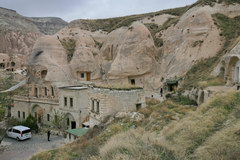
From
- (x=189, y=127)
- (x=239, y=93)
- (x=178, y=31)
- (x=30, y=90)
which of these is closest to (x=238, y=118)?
(x=189, y=127)

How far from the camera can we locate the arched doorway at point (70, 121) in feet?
89.2

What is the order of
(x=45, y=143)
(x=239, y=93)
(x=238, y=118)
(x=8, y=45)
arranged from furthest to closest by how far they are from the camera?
1. (x=8, y=45)
2. (x=45, y=143)
3. (x=239, y=93)
4. (x=238, y=118)

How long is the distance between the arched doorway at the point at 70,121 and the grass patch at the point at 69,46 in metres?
11.7

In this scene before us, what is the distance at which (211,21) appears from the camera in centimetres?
2658

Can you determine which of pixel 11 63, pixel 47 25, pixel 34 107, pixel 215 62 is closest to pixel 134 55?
pixel 215 62

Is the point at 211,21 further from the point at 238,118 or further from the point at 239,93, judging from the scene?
the point at 238,118

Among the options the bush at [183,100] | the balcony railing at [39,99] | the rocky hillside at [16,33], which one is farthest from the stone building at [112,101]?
the rocky hillside at [16,33]

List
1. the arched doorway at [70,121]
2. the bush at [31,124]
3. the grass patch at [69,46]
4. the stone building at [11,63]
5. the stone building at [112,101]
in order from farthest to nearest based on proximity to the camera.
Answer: the stone building at [11,63], the grass patch at [69,46], the bush at [31,124], the arched doorway at [70,121], the stone building at [112,101]

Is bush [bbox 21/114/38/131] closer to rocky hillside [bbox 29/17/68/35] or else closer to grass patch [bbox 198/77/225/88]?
grass patch [bbox 198/77/225/88]

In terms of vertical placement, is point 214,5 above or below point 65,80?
above

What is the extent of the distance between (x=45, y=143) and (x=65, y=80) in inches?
456

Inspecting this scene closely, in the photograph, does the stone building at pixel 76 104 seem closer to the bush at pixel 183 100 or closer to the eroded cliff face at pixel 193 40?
the bush at pixel 183 100

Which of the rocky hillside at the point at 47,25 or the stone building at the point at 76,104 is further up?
the rocky hillside at the point at 47,25

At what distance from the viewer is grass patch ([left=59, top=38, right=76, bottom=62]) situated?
37.4 meters
